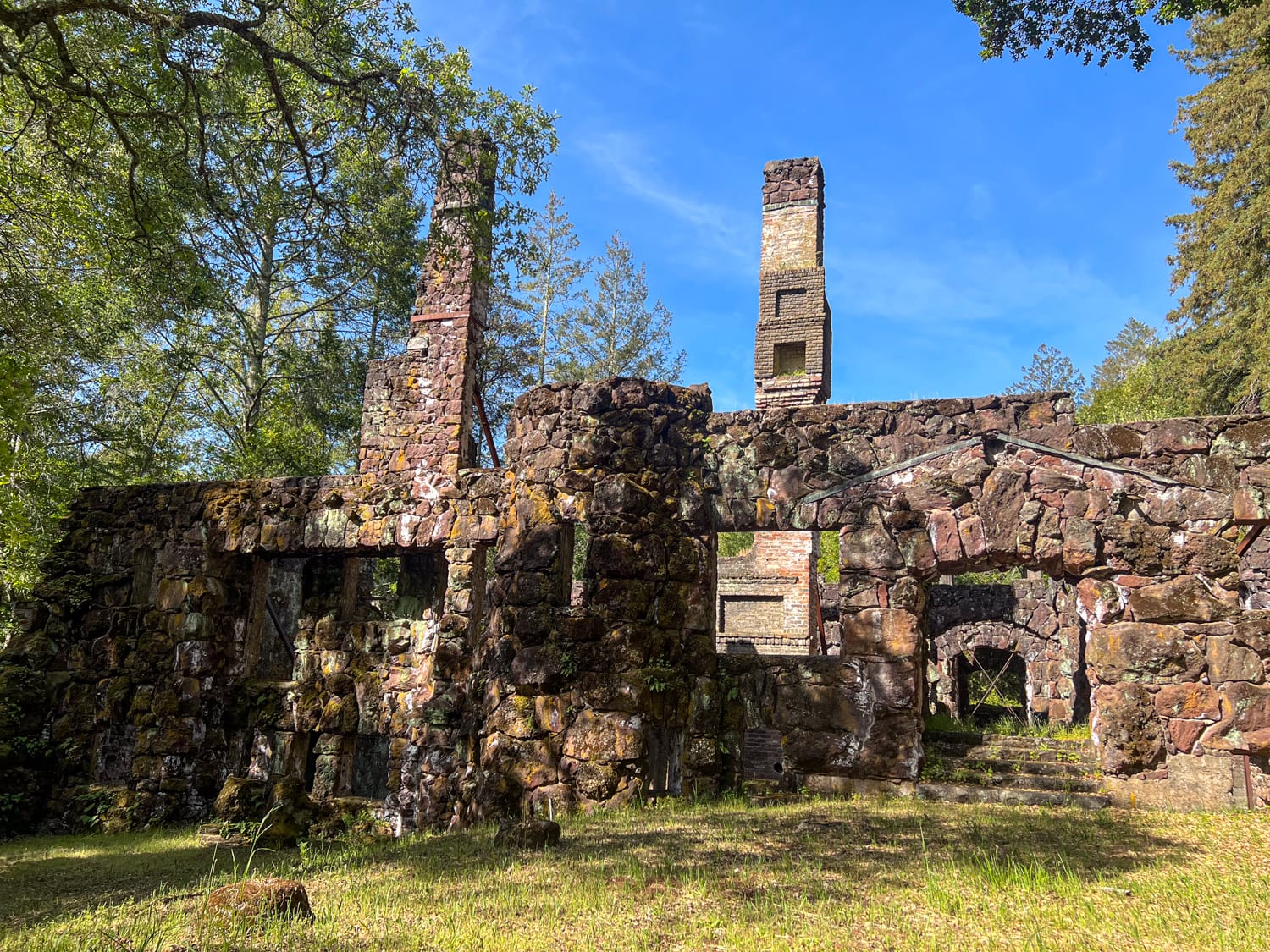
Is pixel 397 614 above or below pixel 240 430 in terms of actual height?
below

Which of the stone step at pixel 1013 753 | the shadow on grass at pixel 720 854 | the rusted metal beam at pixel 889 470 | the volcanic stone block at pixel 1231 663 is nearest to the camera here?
the shadow on grass at pixel 720 854

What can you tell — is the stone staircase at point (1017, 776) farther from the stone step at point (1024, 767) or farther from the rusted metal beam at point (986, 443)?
the rusted metal beam at point (986, 443)

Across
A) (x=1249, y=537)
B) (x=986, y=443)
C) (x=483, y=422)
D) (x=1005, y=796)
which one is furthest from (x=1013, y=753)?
(x=483, y=422)

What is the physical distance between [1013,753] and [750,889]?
6160mm

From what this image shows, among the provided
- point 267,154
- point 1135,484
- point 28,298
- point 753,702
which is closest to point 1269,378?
point 1135,484

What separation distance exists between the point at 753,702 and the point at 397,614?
7470mm

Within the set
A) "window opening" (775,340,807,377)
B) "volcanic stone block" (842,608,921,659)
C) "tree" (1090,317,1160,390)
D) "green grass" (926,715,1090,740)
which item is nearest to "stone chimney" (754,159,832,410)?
"window opening" (775,340,807,377)

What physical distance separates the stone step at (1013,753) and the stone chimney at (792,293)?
670 cm

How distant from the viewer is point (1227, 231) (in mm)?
17984

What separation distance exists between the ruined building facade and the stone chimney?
5.85 metres

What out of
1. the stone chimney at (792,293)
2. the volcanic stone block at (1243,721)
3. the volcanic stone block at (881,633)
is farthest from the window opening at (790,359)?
the volcanic stone block at (1243,721)

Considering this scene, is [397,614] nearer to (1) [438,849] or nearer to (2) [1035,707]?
(1) [438,849]

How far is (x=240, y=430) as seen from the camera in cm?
1922

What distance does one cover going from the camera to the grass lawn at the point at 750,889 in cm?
409
